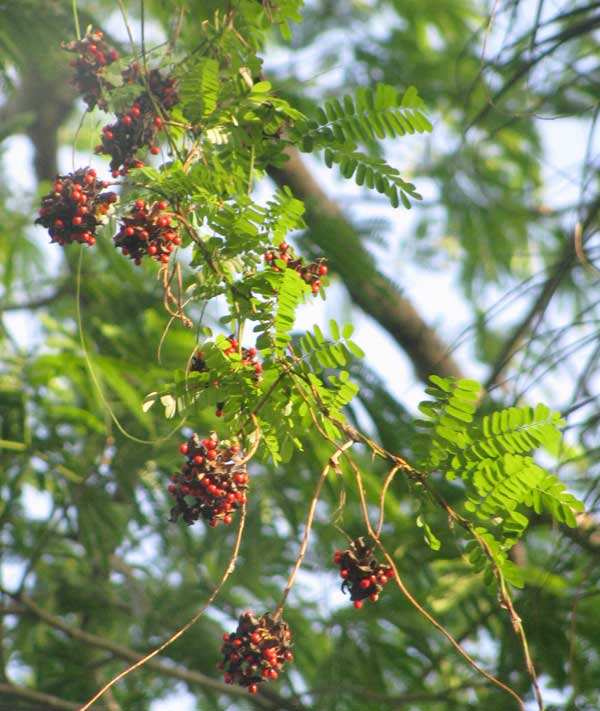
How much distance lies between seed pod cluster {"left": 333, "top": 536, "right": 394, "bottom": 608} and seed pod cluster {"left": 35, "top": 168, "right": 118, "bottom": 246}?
0.50 meters

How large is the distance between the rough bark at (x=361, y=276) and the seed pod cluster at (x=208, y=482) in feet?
1.47

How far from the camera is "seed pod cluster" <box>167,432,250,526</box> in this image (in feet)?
3.59

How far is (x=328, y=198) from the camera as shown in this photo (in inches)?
113

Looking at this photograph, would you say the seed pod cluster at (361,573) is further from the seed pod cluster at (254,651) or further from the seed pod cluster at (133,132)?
the seed pod cluster at (133,132)

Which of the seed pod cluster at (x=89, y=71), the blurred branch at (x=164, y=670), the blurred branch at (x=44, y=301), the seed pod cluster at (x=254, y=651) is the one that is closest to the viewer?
the seed pod cluster at (x=254, y=651)

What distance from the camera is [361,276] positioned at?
82.0 inches

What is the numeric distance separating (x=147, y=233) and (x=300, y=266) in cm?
20

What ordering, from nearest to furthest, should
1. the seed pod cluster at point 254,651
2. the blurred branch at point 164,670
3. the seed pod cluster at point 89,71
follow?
the seed pod cluster at point 254,651 → the seed pod cluster at point 89,71 → the blurred branch at point 164,670

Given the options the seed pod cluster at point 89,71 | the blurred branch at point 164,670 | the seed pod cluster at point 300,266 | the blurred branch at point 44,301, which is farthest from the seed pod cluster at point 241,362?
the blurred branch at point 44,301

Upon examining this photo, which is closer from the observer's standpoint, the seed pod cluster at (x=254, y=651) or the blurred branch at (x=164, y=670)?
the seed pod cluster at (x=254, y=651)

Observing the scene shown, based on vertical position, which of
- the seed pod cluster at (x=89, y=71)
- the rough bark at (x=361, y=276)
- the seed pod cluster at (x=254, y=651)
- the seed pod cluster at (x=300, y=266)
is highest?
the rough bark at (x=361, y=276)

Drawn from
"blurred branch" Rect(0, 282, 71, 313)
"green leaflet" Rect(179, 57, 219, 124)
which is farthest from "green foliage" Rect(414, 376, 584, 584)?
"blurred branch" Rect(0, 282, 71, 313)

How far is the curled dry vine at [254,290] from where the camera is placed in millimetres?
1140

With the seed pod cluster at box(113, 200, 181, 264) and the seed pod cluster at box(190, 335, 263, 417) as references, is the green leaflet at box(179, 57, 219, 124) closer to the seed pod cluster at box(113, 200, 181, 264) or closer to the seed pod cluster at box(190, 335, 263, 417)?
the seed pod cluster at box(113, 200, 181, 264)
